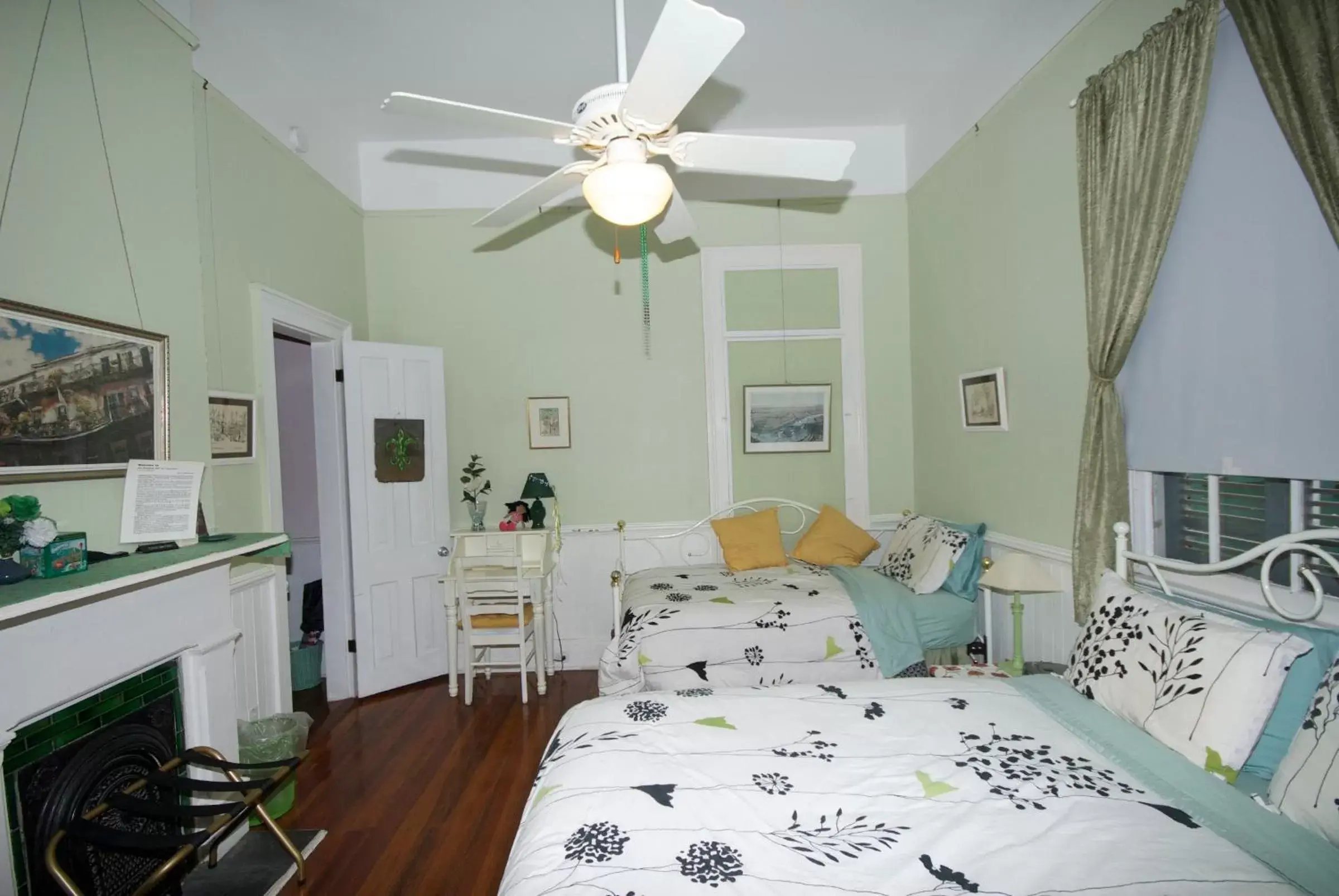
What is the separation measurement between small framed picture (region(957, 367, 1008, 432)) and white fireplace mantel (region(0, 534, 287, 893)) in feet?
11.4

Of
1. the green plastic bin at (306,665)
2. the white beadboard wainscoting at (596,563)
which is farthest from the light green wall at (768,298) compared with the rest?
the green plastic bin at (306,665)

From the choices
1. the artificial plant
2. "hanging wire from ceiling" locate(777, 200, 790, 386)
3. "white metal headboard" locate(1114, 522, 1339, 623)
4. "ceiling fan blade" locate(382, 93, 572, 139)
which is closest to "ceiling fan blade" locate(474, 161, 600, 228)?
"ceiling fan blade" locate(382, 93, 572, 139)

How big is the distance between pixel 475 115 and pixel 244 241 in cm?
178

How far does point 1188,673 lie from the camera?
Result: 1548mm

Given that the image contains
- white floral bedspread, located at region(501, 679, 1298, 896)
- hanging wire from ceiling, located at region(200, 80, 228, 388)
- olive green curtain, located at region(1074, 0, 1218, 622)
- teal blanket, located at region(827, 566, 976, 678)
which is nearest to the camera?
white floral bedspread, located at region(501, 679, 1298, 896)

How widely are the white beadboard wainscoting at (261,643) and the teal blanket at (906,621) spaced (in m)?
2.94

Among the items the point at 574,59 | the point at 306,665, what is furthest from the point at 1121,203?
the point at 306,665

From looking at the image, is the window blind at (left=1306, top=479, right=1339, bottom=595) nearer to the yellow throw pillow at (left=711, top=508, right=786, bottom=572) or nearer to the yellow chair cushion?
the yellow throw pillow at (left=711, top=508, right=786, bottom=572)

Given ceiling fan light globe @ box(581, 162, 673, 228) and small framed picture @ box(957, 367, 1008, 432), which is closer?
ceiling fan light globe @ box(581, 162, 673, 228)

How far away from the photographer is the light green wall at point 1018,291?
258 cm

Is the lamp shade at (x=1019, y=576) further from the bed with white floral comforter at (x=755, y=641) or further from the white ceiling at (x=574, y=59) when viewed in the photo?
the white ceiling at (x=574, y=59)

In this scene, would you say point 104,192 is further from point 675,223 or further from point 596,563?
point 596,563

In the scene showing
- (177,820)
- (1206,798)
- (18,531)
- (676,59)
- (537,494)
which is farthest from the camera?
(537,494)

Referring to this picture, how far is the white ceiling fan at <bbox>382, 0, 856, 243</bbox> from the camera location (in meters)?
1.45
